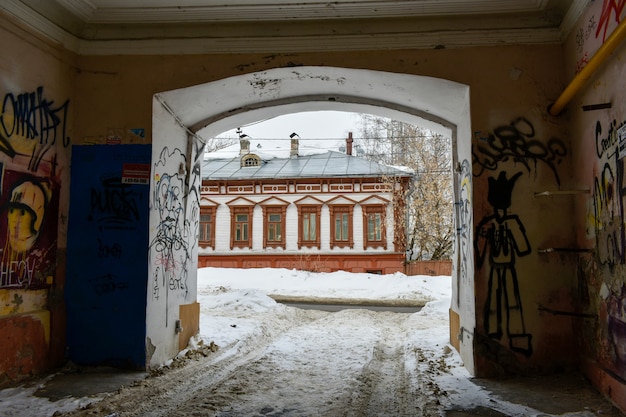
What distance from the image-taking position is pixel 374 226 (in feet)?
77.0

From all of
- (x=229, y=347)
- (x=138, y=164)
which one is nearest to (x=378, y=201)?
(x=229, y=347)

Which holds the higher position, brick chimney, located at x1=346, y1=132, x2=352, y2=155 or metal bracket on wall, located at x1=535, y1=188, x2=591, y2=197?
brick chimney, located at x1=346, y1=132, x2=352, y2=155

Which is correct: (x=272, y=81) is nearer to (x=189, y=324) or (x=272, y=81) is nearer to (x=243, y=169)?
(x=189, y=324)

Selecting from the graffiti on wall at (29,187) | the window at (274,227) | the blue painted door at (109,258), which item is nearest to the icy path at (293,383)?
the blue painted door at (109,258)

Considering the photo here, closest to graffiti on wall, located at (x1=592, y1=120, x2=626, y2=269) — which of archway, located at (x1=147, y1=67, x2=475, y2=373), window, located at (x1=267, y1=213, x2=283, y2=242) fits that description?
archway, located at (x1=147, y1=67, x2=475, y2=373)

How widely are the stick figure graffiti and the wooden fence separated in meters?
16.3

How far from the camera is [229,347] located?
6727 millimetres

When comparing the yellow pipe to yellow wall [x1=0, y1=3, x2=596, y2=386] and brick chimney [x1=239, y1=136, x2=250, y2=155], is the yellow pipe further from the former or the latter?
brick chimney [x1=239, y1=136, x2=250, y2=155]

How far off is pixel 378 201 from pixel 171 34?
1874 centimetres

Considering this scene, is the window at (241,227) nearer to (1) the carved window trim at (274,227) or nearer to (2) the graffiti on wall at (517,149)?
(1) the carved window trim at (274,227)

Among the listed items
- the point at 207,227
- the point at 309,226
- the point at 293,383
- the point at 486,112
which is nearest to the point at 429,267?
the point at 309,226

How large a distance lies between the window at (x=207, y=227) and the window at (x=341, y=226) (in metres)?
6.45

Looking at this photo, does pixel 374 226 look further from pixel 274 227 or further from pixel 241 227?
pixel 241 227

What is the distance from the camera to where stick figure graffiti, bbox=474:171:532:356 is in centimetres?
480
